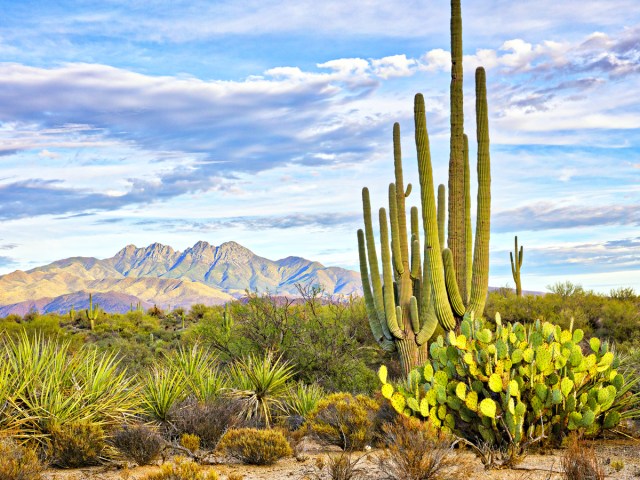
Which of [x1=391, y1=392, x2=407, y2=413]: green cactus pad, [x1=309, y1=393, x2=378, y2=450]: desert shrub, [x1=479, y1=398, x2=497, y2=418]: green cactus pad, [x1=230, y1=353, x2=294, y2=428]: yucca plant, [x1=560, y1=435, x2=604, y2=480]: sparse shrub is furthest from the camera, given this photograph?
[x1=230, y1=353, x2=294, y2=428]: yucca plant

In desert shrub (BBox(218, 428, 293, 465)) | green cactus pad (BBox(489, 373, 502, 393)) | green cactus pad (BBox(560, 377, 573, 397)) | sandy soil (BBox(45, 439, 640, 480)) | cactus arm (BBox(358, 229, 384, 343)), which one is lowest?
sandy soil (BBox(45, 439, 640, 480))

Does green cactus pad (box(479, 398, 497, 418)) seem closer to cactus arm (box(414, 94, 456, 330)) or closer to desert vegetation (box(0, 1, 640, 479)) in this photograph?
desert vegetation (box(0, 1, 640, 479))

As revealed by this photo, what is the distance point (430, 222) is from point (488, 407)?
221 inches

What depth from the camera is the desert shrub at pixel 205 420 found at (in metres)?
9.75

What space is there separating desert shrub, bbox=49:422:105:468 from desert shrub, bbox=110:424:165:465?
22cm

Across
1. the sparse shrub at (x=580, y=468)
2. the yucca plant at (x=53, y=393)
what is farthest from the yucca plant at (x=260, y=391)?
the sparse shrub at (x=580, y=468)

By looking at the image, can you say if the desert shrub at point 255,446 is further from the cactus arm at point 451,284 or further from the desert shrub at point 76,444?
the cactus arm at point 451,284

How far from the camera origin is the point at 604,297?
25656 mm

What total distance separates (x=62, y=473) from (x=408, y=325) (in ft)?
26.6

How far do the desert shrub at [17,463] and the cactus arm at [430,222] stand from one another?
7.36 meters

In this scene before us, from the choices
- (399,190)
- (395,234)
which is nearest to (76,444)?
(395,234)

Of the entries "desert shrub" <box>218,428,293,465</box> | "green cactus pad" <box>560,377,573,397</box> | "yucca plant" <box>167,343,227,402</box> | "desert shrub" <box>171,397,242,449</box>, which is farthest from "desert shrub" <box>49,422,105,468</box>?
"green cactus pad" <box>560,377,573,397</box>

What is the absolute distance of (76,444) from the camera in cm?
847

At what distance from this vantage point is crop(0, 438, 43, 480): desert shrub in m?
7.19
